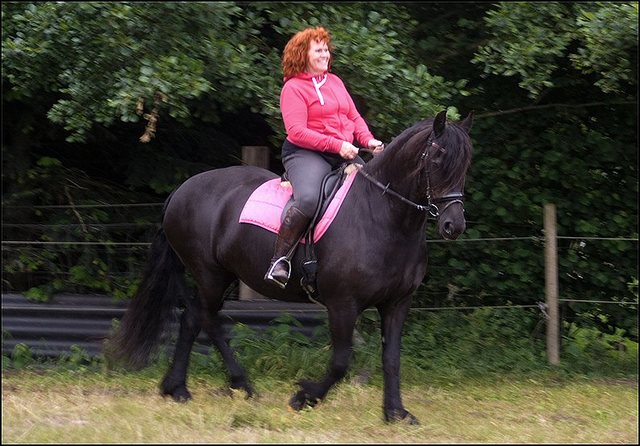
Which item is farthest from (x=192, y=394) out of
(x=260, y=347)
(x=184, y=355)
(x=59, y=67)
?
(x=59, y=67)

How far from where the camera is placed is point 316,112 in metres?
6.79

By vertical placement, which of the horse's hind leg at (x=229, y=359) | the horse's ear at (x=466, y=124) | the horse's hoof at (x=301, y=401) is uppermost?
the horse's ear at (x=466, y=124)

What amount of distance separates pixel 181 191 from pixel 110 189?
2.58m

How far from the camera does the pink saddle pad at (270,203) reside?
6.76 metres

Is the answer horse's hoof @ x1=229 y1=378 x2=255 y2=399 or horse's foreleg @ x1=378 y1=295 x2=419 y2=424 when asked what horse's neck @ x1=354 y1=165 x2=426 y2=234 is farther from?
horse's hoof @ x1=229 y1=378 x2=255 y2=399

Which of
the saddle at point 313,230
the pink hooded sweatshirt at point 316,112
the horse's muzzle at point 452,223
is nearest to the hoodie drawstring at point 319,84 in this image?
the pink hooded sweatshirt at point 316,112

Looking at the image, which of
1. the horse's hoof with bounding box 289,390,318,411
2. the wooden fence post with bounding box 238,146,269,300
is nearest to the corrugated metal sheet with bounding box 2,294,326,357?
the wooden fence post with bounding box 238,146,269,300

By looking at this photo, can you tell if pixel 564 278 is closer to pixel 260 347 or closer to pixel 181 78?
pixel 260 347

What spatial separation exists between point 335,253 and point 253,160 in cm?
293


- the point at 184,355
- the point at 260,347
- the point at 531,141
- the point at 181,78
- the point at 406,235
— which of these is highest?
the point at 181,78

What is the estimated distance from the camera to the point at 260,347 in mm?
8641

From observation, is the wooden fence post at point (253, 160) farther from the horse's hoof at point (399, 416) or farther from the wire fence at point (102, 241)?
the horse's hoof at point (399, 416)

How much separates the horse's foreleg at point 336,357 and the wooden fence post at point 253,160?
8.73 ft

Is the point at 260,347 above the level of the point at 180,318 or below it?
below
